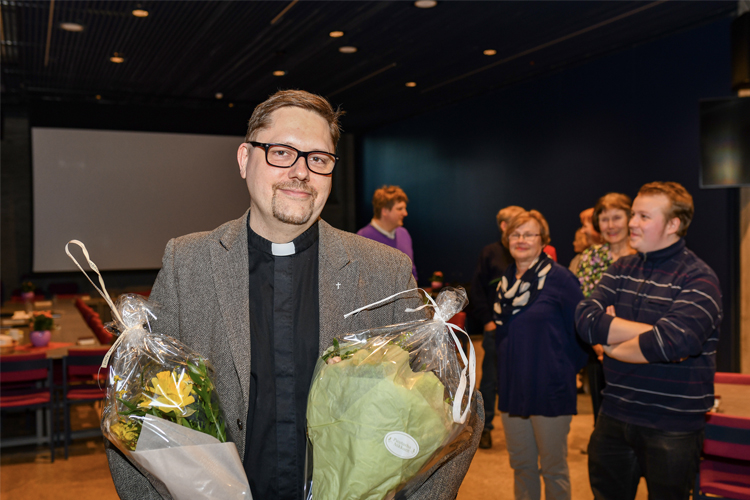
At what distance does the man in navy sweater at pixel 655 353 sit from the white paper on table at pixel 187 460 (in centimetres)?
183

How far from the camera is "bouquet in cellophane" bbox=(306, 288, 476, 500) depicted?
0.94 meters

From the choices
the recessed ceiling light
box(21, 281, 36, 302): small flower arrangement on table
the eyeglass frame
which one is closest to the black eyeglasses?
the eyeglass frame

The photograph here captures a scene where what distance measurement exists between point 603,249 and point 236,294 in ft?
10.0

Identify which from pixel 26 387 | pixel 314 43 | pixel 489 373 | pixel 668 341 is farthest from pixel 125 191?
pixel 668 341

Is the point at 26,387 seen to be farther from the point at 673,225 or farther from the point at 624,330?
the point at 673,225

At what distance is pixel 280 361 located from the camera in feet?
4.49

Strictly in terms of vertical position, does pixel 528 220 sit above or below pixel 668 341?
above

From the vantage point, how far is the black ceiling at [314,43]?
581 centimetres

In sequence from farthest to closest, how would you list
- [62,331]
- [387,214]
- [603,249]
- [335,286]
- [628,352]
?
[62,331] < [387,214] < [603,249] < [628,352] < [335,286]

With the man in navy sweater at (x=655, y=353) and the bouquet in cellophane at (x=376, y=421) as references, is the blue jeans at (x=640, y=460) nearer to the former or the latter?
the man in navy sweater at (x=655, y=353)

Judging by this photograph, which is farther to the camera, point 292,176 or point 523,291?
point 523,291

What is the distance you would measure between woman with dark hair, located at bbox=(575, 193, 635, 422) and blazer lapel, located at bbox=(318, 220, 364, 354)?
8.05 ft

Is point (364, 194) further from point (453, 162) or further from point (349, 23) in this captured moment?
point (349, 23)

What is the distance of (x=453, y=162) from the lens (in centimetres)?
1027
